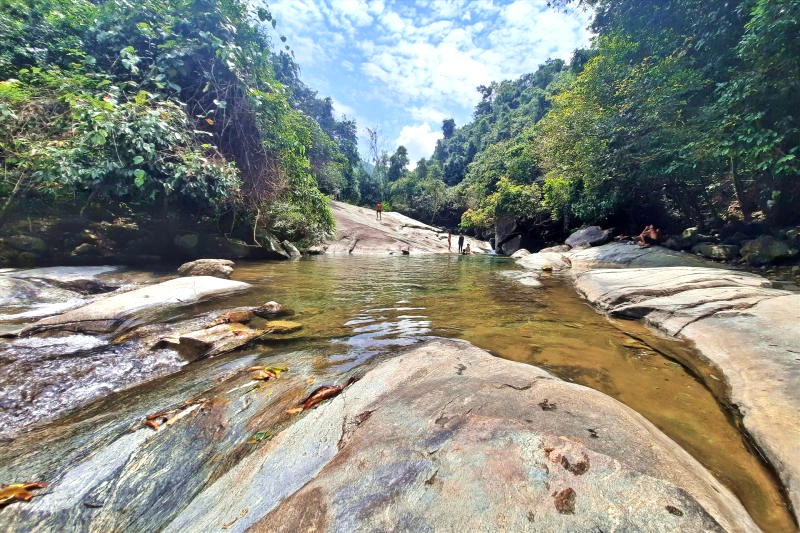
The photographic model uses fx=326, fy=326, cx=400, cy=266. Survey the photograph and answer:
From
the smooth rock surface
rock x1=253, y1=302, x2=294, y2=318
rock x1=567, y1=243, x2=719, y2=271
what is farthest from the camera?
the smooth rock surface

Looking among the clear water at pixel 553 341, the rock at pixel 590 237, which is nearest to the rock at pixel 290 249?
the clear water at pixel 553 341

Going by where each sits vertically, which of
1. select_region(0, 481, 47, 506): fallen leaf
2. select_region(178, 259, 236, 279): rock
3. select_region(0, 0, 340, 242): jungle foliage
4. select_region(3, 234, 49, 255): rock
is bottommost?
select_region(0, 481, 47, 506): fallen leaf

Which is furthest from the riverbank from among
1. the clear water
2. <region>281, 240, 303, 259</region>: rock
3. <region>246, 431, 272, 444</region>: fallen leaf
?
<region>281, 240, 303, 259</region>: rock

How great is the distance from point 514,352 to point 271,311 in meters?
3.67

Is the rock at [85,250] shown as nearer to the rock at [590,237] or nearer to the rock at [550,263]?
the rock at [550,263]

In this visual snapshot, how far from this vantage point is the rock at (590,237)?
16.8 metres

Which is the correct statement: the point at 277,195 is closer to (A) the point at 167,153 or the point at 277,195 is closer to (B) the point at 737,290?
(A) the point at 167,153

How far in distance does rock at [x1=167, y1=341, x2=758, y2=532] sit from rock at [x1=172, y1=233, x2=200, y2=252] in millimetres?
10397

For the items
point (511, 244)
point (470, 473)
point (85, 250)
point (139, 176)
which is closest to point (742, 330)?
point (470, 473)

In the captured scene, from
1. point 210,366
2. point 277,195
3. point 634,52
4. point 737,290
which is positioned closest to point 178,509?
point 210,366

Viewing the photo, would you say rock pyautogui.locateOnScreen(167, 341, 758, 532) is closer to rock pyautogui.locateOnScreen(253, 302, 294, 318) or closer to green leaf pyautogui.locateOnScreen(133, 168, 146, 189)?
rock pyautogui.locateOnScreen(253, 302, 294, 318)

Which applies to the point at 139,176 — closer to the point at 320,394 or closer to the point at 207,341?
the point at 207,341

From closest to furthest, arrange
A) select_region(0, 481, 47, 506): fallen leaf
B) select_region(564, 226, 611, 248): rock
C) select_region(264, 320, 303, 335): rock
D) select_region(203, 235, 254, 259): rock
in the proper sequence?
select_region(0, 481, 47, 506): fallen leaf, select_region(264, 320, 303, 335): rock, select_region(203, 235, 254, 259): rock, select_region(564, 226, 611, 248): rock

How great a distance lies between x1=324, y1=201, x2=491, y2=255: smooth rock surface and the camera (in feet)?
72.8
